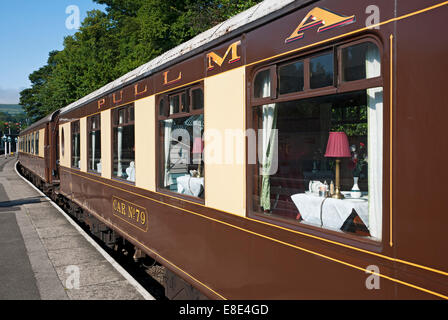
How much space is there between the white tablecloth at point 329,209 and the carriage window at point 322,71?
77 cm

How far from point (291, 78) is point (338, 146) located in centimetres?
61

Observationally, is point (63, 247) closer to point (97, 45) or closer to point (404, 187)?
point (404, 187)

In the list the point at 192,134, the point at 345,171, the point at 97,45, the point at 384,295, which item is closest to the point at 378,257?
the point at 384,295

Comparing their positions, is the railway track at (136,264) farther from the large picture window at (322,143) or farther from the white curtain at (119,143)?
the large picture window at (322,143)

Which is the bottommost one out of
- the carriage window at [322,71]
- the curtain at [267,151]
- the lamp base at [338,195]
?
the lamp base at [338,195]

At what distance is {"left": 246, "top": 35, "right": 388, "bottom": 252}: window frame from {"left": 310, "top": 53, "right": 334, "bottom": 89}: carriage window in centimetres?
3

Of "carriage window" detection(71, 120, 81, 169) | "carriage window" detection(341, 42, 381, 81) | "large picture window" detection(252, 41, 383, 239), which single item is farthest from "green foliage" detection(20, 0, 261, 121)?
"carriage window" detection(341, 42, 381, 81)

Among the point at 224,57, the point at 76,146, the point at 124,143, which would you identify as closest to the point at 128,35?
the point at 76,146

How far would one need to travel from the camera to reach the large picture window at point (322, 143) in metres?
2.24

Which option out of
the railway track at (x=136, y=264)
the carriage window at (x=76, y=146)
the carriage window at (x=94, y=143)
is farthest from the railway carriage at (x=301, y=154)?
the carriage window at (x=76, y=146)

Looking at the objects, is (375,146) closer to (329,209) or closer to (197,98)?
(329,209)

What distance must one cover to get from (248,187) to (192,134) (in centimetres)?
118

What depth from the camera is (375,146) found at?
2.21 meters
